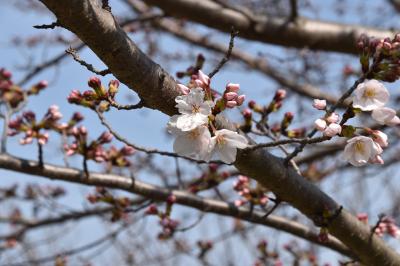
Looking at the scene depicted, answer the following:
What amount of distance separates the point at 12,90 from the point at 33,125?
0.51 meters

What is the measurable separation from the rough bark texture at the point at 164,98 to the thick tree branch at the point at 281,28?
2.14 m

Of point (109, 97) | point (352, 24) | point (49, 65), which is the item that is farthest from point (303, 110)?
point (109, 97)

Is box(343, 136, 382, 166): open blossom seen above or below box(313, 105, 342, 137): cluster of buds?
above

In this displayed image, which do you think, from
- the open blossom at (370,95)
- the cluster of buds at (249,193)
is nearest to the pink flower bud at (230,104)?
the open blossom at (370,95)

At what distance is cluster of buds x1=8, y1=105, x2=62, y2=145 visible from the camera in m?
2.76

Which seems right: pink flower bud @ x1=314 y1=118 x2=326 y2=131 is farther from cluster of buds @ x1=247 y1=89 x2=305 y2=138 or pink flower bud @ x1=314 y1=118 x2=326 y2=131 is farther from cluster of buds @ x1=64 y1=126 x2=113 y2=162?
cluster of buds @ x1=64 y1=126 x2=113 y2=162

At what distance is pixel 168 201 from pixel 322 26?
2.59m

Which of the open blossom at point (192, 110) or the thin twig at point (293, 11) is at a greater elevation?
the thin twig at point (293, 11)

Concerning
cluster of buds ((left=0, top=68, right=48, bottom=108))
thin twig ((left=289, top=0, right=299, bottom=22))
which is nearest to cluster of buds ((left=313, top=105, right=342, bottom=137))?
cluster of buds ((left=0, top=68, right=48, bottom=108))

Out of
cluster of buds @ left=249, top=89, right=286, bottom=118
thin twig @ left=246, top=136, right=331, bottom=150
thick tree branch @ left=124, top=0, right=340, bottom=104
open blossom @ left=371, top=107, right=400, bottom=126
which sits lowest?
thin twig @ left=246, top=136, right=331, bottom=150

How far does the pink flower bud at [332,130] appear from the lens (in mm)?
1497

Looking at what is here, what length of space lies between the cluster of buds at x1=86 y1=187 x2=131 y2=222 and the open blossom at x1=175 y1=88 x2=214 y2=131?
1480mm

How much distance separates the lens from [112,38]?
55.2 inches

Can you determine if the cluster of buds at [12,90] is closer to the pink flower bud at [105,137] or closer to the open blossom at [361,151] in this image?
the pink flower bud at [105,137]
